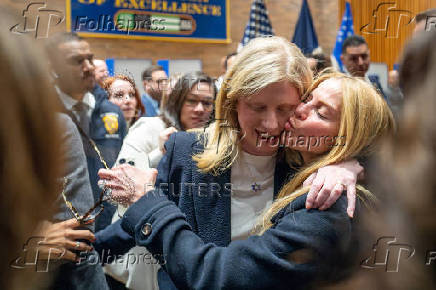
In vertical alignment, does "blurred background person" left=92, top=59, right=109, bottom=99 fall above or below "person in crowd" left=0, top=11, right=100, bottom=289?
above

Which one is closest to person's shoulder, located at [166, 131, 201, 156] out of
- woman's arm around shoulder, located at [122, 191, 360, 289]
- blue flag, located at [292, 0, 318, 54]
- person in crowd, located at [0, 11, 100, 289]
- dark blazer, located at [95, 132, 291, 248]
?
dark blazer, located at [95, 132, 291, 248]

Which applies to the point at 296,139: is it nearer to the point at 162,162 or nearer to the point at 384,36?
the point at 162,162

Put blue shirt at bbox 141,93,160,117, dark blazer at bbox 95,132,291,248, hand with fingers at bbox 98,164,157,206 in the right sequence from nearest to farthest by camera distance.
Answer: hand with fingers at bbox 98,164,157,206 < dark blazer at bbox 95,132,291,248 < blue shirt at bbox 141,93,160,117

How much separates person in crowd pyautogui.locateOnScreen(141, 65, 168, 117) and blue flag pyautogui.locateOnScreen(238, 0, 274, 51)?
1.13 metres

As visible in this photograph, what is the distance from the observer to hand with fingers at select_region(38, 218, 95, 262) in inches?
37.8

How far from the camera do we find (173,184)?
3.80 feet

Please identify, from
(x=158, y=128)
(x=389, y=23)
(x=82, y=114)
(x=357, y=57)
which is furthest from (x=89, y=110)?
(x=357, y=57)

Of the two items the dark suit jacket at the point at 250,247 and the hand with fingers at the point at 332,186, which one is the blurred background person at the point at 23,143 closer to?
the dark suit jacket at the point at 250,247

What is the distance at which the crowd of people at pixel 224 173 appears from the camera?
0.58 metres

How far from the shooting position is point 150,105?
1368mm

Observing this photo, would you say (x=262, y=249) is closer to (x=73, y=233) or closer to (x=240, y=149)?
(x=240, y=149)

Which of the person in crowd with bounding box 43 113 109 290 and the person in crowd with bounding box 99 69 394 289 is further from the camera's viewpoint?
the person in crowd with bounding box 43 113 109 290

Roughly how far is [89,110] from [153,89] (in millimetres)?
292

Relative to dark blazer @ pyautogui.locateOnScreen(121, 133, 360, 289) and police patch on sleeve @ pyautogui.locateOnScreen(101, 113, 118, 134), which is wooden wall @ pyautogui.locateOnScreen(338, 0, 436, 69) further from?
police patch on sleeve @ pyautogui.locateOnScreen(101, 113, 118, 134)
